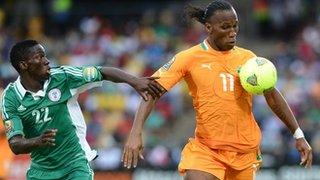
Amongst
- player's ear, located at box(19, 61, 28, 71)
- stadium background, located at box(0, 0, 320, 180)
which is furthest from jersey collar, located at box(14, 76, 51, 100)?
stadium background, located at box(0, 0, 320, 180)

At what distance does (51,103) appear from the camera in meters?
9.12

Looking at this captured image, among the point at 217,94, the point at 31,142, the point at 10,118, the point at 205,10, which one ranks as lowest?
the point at 31,142

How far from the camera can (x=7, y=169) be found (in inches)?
605

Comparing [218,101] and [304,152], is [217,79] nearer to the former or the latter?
[218,101]

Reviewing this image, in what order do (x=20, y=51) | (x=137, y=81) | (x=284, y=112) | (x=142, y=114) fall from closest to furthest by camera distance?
(x=137, y=81)
(x=142, y=114)
(x=20, y=51)
(x=284, y=112)

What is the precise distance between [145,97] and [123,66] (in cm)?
1273

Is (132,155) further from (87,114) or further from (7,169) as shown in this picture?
(87,114)

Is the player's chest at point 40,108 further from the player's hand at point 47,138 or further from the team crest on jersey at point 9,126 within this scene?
the player's hand at point 47,138

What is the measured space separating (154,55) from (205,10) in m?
12.5

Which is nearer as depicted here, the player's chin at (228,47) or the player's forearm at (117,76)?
the player's forearm at (117,76)

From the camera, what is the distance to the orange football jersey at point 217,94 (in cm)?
922

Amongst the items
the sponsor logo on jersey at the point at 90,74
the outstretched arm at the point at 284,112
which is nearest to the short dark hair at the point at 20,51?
the sponsor logo on jersey at the point at 90,74

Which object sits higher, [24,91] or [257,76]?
[257,76]

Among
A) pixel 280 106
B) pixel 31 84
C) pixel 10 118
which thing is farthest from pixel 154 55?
pixel 10 118
